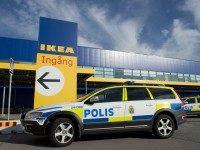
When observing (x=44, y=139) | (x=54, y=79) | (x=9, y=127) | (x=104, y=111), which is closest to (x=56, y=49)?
(x=54, y=79)

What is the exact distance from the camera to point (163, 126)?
30.8 ft

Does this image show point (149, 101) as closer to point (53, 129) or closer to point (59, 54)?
point (53, 129)

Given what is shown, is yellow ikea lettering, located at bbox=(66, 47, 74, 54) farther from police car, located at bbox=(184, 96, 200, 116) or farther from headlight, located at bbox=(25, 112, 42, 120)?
police car, located at bbox=(184, 96, 200, 116)

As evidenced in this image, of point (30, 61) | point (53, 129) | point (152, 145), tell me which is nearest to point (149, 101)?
point (152, 145)

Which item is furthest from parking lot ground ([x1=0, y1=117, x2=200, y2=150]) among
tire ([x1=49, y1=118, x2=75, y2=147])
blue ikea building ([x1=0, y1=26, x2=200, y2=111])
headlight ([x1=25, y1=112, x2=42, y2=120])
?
blue ikea building ([x1=0, y1=26, x2=200, y2=111])

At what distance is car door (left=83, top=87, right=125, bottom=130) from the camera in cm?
853

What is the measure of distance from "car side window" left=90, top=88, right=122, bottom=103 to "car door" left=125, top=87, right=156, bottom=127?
1.01ft

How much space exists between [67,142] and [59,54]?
7.38m

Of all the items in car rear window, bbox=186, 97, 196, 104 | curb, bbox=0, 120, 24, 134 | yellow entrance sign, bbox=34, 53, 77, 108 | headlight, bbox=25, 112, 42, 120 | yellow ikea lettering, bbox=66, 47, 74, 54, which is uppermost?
yellow ikea lettering, bbox=66, 47, 74, 54

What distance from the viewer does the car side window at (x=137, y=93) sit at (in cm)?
935

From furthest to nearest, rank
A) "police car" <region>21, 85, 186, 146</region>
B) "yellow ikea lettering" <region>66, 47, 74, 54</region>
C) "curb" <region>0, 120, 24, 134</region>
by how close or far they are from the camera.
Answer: "yellow ikea lettering" <region>66, 47, 74, 54</region>
"curb" <region>0, 120, 24, 134</region>
"police car" <region>21, 85, 186, 146</region>

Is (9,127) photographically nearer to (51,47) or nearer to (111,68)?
(51,47)

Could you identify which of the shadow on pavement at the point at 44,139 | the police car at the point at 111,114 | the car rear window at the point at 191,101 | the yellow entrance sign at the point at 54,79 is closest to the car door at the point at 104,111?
the police car at the point at 111,114

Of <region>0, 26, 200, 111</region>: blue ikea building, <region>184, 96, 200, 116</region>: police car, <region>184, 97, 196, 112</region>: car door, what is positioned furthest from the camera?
<region>0, 26, 200, 111</region>: blue ikea building
